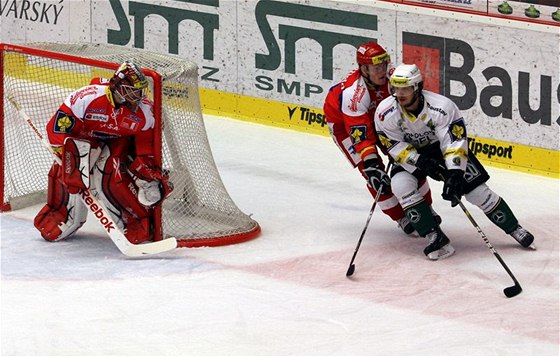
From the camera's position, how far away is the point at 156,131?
23.7ft

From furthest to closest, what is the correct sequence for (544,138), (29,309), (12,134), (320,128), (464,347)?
1. (320,128)
2. (544,138)
3. (12,134)
4. (29,309)
5. (464,347)

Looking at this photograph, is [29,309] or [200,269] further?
[200,269]

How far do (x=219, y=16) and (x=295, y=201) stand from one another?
2130mm

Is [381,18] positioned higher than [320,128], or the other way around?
[381,18]

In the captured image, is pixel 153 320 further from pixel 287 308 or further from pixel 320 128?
pixel 320 128

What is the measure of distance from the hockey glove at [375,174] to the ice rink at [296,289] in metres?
0.33

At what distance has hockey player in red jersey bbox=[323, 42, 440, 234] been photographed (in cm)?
723

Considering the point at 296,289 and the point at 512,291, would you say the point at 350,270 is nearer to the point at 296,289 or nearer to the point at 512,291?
the point at 296,289

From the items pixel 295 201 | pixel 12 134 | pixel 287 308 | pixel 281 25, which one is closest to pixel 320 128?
pixel 281 25

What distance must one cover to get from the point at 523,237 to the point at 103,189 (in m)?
2.02

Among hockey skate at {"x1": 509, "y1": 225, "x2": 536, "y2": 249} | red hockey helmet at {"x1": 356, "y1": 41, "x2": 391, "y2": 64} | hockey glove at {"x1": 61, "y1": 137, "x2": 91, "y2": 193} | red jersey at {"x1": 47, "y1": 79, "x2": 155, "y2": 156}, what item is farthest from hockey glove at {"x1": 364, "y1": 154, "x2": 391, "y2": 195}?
hockey glove at {"x1": 61, "y1": 137, "x2": 91, "y2": 193}

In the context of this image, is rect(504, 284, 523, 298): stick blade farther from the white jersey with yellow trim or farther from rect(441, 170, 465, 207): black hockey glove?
the white jersey with yellow trim

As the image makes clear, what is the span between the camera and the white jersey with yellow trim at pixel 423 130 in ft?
22.9

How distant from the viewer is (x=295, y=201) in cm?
830
